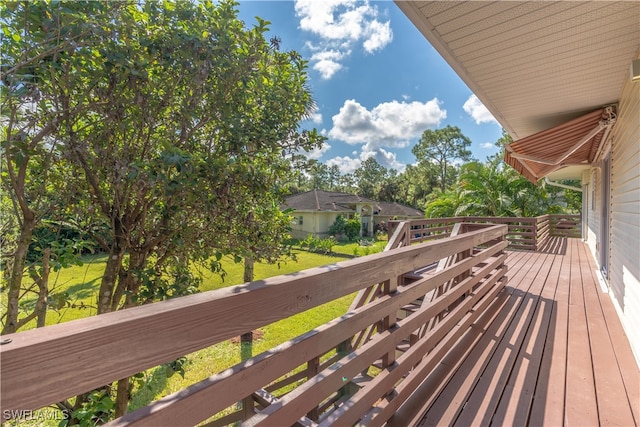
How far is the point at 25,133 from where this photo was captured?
2010mm

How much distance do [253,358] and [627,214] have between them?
399cm

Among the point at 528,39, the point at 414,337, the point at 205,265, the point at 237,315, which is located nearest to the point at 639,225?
the point at 528,39

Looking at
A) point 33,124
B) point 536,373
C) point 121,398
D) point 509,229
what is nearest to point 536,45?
point 536,373

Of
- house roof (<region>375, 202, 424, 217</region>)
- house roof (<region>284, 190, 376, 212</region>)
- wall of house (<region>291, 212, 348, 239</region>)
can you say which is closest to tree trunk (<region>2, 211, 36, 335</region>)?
house roof (<region>284, 190, 376, 212</region>)

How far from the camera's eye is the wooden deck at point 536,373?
77.4 inches

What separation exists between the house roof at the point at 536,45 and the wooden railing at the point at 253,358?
1676 millimetres

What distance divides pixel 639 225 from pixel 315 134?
297 cm

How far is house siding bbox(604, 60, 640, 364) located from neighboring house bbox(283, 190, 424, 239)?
18677 millimetres

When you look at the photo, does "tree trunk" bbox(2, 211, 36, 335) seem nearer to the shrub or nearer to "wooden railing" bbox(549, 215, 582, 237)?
"wooden railing" bbox(549, 215, 582, 237)

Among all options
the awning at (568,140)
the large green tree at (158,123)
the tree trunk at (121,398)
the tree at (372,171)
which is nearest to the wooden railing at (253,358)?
the large green tree at (158,123)

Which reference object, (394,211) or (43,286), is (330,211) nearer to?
(394,211)

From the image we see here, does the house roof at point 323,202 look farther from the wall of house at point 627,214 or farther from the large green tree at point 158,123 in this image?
the large green tree at point 158,123

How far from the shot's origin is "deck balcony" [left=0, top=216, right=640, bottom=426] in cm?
75

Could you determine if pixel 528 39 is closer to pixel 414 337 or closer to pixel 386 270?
pixel 386 270
